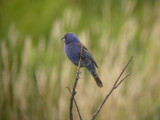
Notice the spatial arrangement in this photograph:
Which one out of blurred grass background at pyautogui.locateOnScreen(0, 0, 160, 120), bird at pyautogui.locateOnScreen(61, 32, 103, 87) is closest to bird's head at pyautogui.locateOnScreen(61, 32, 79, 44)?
bird at pyautogui.locateOnScreen(61, 32, 103, 87)

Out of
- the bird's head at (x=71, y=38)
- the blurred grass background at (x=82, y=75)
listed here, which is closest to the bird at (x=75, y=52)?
the bird's head at (x=71, y=38)

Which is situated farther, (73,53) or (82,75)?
(82,75)

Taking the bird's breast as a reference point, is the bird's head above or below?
above

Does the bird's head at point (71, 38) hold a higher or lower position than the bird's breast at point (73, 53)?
higher

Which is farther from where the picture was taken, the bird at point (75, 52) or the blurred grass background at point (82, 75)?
the blurred grass background at point (82, 75)

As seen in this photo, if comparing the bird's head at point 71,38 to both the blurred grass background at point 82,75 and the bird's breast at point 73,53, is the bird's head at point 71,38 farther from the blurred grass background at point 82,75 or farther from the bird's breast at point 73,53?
the blurred grass background at point 82,75

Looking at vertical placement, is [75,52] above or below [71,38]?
below

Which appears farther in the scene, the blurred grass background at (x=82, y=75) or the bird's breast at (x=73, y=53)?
the blurred grass background at (x=82, y=75)

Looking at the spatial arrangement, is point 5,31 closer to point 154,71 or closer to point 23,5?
point 23,5

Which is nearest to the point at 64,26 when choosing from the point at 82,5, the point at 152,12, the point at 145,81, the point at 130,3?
the point at 130,3

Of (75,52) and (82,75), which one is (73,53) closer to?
(75,52)

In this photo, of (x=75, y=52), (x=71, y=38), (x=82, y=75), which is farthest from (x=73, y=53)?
(x=82, y=75)

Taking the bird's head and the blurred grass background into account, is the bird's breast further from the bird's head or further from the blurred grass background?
the blurred grass background

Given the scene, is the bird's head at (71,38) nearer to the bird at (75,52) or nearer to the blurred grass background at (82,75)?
the bird at (75,52)
